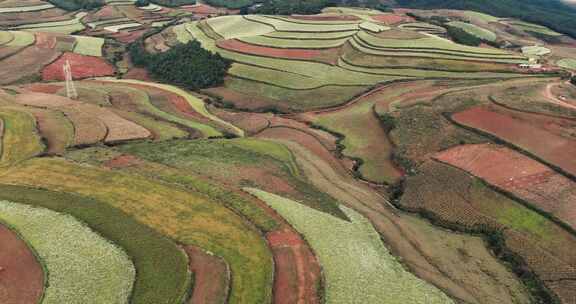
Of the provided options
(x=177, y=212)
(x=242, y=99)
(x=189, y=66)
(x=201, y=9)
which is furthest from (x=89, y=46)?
(x=177, y=212)

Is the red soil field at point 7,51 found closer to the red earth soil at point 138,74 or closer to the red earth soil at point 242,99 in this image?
the red earth soil at point 138,74

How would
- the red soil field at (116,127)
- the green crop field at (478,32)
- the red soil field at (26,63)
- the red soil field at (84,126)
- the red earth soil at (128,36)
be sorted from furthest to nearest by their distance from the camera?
the green crop field at (478,32) → the red earth soil at (128,36) → the red soil field at (26,63) → the red soil field at (116,127) → the red soil field at (84,126)

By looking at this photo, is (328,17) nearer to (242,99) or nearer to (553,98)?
(242,99)

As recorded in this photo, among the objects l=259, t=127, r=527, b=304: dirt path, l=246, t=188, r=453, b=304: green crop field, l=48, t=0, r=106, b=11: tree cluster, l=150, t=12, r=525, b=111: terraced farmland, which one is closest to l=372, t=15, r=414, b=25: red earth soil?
l=150, t=12, r=525, b=111: terraced farmland

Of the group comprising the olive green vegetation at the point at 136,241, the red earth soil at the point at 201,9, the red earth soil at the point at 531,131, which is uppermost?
the red earth soil at the point at 531,131

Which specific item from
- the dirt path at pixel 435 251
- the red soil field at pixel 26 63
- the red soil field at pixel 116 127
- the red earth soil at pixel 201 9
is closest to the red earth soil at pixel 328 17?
the red earth soil at pixel 201 9
